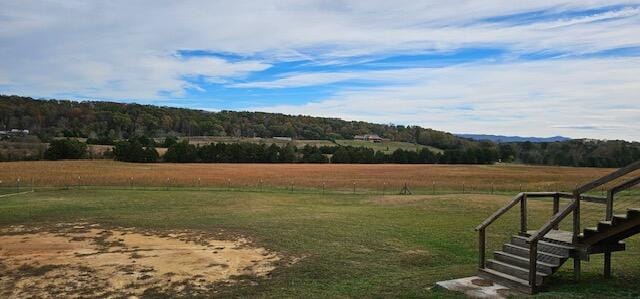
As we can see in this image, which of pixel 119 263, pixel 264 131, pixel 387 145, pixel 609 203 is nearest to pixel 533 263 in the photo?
pixel 609 203

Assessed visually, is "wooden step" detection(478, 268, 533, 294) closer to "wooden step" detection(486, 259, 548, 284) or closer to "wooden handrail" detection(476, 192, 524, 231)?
"wooden step" detection(486, 259, 548, 284)

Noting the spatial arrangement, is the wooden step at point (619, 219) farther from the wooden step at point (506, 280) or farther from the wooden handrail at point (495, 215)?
the wooden handrail at point (495, 215)

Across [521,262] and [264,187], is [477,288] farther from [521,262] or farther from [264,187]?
[264,187]

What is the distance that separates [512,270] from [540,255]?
71 centimetres

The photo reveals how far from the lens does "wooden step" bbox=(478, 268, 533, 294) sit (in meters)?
9.84

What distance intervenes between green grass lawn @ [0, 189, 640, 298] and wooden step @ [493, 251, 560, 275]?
45cm

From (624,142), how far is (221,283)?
105971 millimetres

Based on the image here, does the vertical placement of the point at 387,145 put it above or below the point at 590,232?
above

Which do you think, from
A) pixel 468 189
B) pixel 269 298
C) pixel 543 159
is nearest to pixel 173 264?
pixel 269 298

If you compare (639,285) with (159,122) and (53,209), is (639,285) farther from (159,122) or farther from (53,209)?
(159,122)

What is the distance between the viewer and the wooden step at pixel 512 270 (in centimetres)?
1003

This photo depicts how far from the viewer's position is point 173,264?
43.3ft

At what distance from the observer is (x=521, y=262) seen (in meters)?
10.6

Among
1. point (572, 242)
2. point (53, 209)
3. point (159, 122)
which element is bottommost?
point (53, 209)
